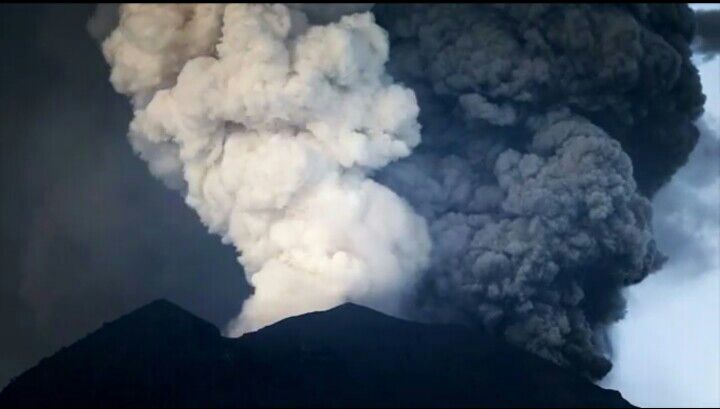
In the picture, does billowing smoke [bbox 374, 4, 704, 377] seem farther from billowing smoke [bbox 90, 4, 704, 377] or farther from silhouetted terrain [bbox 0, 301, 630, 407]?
silhouetted terrain [bbox 0, 301, 630, 407]

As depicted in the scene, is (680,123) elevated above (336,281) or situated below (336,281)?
above

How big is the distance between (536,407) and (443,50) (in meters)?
4.84

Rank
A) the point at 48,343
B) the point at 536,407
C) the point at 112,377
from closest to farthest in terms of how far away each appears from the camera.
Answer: the point at 536,407 → the point at 112,377 → the point at 48,343

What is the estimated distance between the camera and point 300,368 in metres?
14.4

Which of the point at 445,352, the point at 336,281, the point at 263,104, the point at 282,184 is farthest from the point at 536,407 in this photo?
the point at 263,104

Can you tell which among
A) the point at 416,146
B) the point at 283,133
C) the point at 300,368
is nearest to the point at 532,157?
the point at 416,146

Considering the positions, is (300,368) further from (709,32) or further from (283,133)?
(709,32)

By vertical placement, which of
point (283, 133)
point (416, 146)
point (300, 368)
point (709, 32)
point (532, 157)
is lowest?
point (300, 368)

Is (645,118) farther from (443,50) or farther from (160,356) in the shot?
(160,356)

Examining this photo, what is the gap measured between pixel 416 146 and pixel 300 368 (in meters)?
3.39

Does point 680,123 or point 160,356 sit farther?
point 680,123

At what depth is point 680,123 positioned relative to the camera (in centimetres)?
1633

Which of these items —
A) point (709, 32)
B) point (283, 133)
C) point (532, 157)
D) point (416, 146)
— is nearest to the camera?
point (283, 133)

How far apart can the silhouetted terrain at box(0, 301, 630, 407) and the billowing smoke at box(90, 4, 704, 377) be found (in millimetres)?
359
